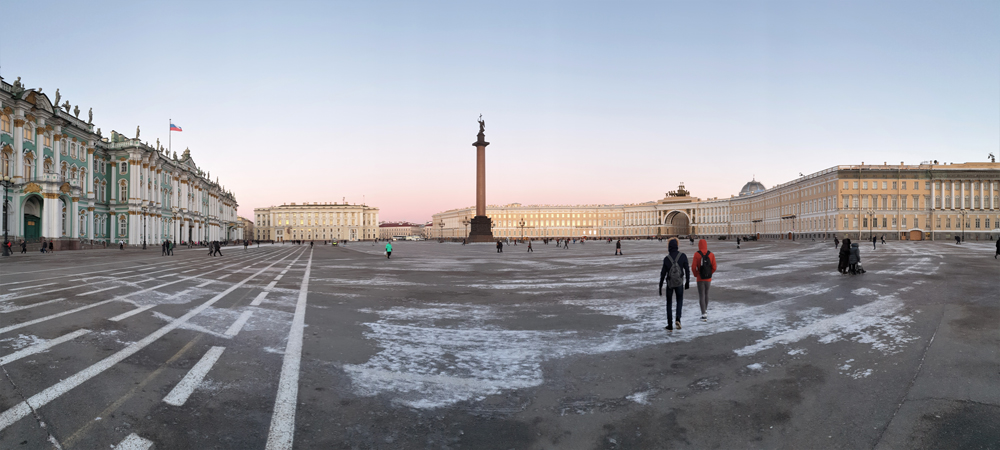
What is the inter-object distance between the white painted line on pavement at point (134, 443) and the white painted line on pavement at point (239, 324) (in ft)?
13.8

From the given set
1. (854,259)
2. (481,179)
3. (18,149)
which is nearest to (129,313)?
(854,259)

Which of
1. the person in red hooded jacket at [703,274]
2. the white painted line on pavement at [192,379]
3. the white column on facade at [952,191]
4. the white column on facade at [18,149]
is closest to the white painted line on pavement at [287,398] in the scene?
the white painted line on pavement at [192,379]

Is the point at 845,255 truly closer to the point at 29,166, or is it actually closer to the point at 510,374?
the point at 510,374

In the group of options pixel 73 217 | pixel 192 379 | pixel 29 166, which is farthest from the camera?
pixel 73 217

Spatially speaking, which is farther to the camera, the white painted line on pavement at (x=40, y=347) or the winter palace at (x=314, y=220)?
the winter palace at (x=314, y=220)

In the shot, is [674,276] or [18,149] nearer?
[674,276]

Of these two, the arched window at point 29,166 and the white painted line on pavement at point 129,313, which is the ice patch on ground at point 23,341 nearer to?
the white painted line on pavement at point 129,313

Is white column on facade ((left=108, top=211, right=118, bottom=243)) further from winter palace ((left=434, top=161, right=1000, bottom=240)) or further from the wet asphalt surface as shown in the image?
winter palace ((left=434, top=161, right=1000, bottom=240))

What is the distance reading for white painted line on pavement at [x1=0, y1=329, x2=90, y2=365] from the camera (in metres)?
6.38

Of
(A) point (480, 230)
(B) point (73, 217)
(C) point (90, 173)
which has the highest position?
(C) point (90, 173)

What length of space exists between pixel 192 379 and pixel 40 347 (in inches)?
129

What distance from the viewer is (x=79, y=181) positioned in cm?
5278

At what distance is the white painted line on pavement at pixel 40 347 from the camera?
20.9 ft

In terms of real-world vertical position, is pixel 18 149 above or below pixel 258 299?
above
